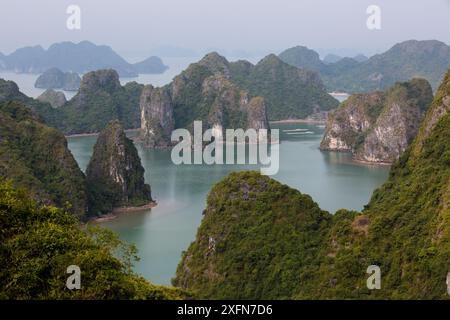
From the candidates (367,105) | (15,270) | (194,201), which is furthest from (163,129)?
(15,270)

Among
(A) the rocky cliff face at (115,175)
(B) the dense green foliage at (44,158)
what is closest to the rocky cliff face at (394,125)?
(A) the rocky cliff face at (115,175)

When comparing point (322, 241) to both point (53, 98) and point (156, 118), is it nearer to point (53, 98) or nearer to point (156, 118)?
point (156, 118)

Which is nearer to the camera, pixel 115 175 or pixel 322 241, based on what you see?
pixel 322 241

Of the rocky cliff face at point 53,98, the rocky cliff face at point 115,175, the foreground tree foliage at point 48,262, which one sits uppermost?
the foreground tree foliage at point 48,262

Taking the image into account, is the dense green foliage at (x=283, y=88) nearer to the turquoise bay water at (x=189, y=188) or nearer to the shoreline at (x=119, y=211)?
the turquoise bay water at (x=189, y=188)

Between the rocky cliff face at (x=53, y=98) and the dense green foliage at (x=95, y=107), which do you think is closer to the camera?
the dense green foliage at (x=95, y=107)

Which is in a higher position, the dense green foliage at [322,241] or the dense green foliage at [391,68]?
the dense green foliage at [391,68]

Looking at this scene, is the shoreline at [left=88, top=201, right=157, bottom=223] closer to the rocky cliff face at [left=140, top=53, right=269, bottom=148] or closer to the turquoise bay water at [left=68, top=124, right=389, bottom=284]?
the turquoise bay water at [left=68, top=124, right=389, bottom=284]

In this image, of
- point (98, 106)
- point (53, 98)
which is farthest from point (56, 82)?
point (98, 106)
